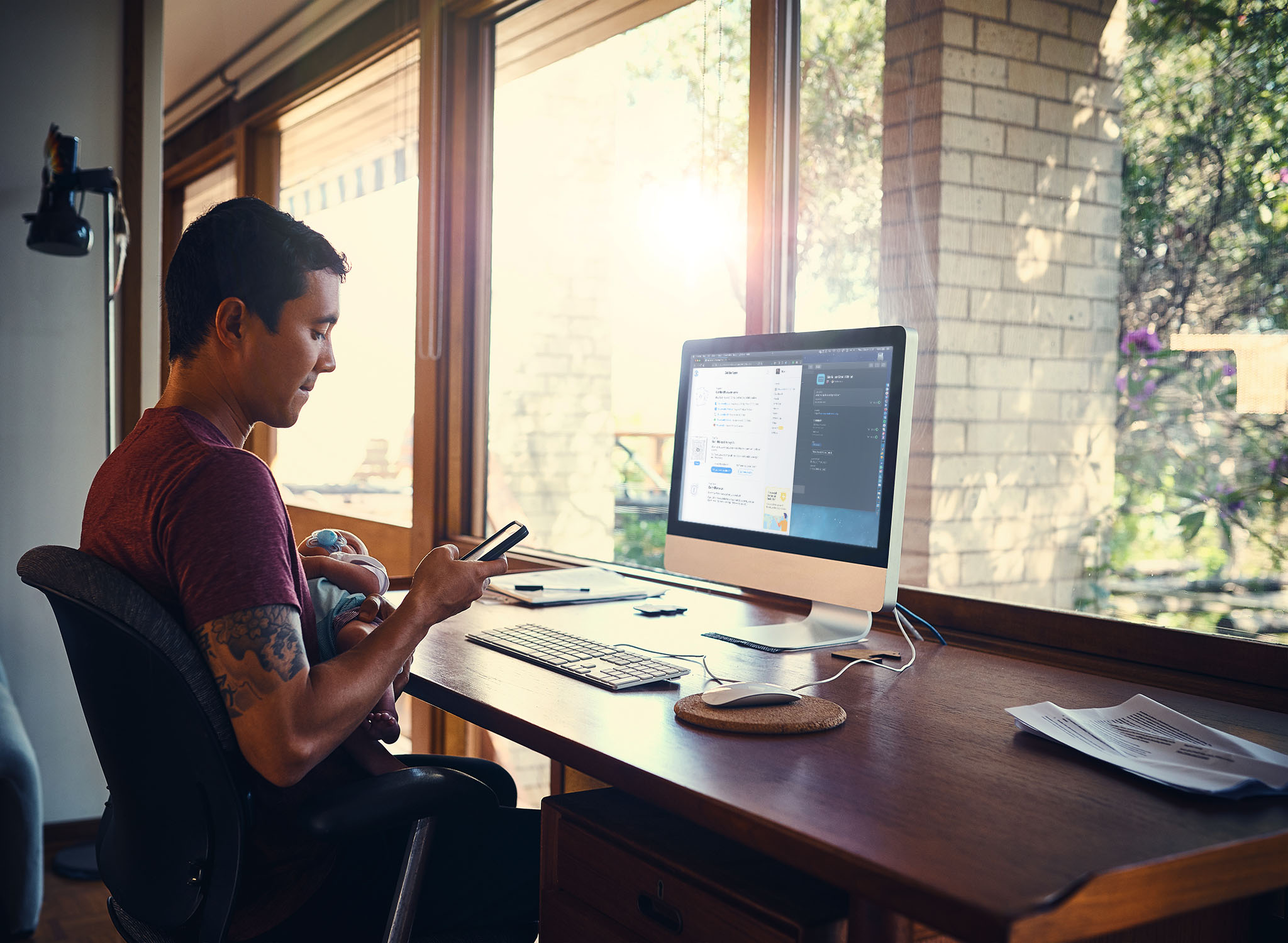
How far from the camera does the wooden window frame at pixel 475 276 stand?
150 centimetres

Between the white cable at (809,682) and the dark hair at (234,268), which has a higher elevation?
the dark hair at (234,268)

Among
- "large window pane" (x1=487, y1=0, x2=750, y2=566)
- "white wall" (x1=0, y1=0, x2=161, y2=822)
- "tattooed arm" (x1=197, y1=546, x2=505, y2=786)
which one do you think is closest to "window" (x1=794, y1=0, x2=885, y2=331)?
"large window pane" (x1=487, y1=0, x2=750, y2=566)

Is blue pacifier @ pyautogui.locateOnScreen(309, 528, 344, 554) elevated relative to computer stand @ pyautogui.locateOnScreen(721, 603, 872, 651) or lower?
elevated

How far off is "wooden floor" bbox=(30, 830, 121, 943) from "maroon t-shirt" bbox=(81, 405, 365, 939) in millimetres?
1600

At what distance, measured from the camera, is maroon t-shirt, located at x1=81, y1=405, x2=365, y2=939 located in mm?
Result: 1093

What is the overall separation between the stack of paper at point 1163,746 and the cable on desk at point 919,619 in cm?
45

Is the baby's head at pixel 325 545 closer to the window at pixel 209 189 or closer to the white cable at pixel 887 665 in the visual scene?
the white cable at pixel 887 665

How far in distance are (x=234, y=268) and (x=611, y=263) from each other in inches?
69.4

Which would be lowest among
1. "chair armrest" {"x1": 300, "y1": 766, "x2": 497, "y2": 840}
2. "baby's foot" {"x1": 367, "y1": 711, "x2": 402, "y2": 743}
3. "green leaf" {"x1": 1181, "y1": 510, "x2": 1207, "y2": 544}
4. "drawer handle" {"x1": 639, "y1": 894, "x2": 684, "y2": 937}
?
"drawer handle" {"x1": 639, "y1": 894, "x2": 684, "y2": 937}

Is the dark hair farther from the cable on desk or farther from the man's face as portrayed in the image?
the cable on desk

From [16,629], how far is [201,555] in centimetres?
233

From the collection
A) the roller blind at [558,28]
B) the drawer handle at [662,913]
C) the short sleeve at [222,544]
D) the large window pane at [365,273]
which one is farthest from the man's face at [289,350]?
the large window pane at [365,273]

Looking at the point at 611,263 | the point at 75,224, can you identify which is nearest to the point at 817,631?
the point at 611,263

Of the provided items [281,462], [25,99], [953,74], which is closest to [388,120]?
[25,99]
